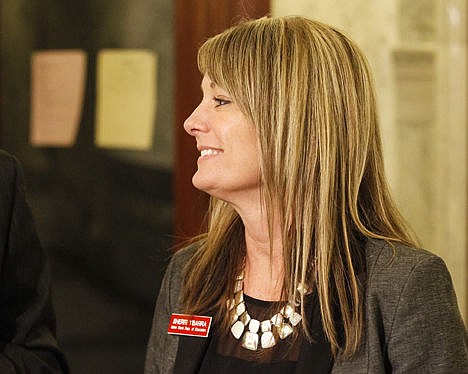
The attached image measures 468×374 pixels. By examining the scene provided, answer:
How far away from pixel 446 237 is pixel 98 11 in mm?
2035

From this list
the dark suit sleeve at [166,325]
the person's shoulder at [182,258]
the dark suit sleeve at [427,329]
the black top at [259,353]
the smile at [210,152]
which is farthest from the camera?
the person's shoulder at [182,258]

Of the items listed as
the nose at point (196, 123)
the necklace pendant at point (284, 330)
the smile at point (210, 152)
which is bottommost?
the necklace pendant at point (284, 330)

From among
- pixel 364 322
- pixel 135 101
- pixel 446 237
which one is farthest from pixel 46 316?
pixel 446 237

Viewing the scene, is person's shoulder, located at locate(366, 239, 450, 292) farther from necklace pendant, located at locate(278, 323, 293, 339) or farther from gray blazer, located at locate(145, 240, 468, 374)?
necklace pendant, located at locate(278, 323, 293, 339)

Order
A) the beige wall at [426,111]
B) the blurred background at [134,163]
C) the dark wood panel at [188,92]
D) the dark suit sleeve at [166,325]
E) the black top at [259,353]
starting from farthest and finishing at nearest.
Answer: the blurred background at [134,163] → the beige wall at [426,111] → the dark wood panel at [188,92] → the dark suit sleeve at [166,325] → the black top at [259,353]

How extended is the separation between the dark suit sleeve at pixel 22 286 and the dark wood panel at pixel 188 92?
69.6 inches

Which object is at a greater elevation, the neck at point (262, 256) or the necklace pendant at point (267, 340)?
the neck at point (262, 256)

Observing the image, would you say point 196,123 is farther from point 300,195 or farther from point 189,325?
point 189,325

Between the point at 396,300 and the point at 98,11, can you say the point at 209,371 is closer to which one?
the point at 396,300

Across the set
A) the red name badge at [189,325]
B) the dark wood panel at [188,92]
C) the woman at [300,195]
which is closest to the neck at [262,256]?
the woman at [300,195]

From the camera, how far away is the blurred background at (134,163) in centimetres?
457

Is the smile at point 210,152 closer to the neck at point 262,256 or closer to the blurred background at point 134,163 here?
the neck at point 262,256

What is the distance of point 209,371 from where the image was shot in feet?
7.23

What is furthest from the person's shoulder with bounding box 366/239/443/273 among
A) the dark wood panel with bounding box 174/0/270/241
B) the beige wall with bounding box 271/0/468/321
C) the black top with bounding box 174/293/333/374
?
the beige wall with bounding box 271/0/468/321
